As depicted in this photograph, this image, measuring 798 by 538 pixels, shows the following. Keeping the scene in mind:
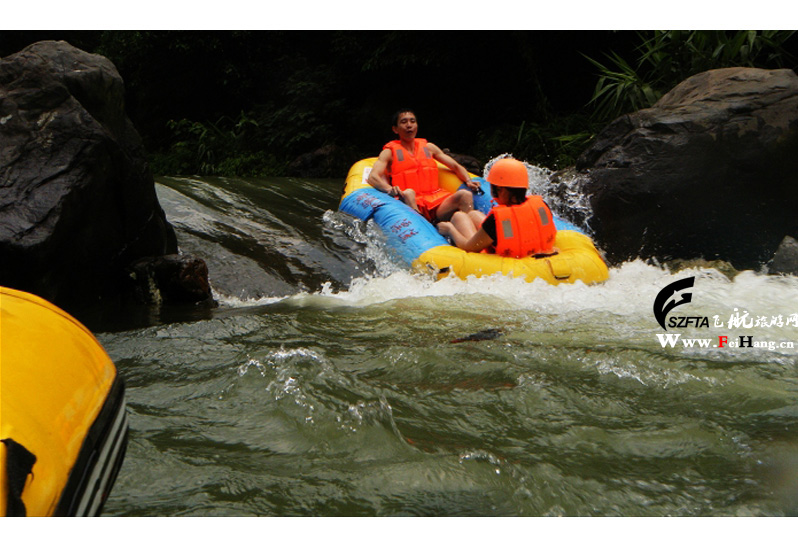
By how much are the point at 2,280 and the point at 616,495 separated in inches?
129

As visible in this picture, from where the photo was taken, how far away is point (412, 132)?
23.0 ft

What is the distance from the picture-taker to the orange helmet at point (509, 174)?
500cm

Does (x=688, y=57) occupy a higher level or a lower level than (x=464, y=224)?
higher

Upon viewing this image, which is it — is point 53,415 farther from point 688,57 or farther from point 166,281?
point 688,57

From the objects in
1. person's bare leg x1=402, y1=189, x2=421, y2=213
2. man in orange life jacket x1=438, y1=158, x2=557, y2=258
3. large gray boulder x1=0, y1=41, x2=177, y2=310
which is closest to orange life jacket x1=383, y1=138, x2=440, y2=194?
person's bare leg x1=402, y1=189, x2=421, y2=213

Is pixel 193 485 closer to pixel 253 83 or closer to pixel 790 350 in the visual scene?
pixel 790 350

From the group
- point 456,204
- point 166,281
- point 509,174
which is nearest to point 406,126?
point 456,204

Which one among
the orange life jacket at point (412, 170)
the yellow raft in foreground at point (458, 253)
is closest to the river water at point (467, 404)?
the yellow raft in foreground at point (458, 253)

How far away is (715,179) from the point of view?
6000mm

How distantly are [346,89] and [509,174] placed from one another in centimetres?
876

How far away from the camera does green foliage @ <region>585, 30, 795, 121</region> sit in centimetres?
753

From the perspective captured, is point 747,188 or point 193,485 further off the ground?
point 747,188

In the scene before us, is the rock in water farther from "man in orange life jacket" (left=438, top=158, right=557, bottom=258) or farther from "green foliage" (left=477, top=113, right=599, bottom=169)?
"green foliage" (left=477, top=113, right=599, bottom=169)

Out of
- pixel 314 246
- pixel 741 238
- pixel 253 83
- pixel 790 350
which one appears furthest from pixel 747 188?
pixel 253 83
